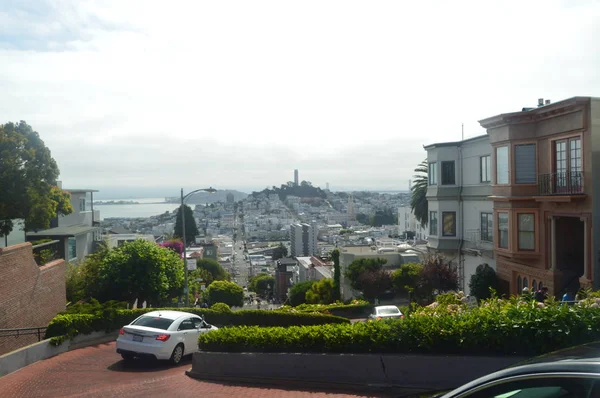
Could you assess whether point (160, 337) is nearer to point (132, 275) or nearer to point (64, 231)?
point (132, 275)

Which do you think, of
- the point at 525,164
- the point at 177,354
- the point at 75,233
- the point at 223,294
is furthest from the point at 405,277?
the point at 177,354

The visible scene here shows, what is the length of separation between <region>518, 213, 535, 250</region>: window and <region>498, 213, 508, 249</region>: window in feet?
3.06

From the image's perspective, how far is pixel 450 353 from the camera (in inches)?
369

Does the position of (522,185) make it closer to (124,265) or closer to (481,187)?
(481,187)

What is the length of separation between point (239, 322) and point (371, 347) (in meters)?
11.8

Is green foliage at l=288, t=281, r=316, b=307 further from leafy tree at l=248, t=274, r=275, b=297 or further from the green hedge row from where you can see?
leafy tree at l=248, t=274, r=275, b=297

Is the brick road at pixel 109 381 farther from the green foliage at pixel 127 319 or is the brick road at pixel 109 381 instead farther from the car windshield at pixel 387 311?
the car windshield at pixel 387 311

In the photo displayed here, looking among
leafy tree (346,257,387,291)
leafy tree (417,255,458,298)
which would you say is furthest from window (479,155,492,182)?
leafy tree (346,257,387,291)

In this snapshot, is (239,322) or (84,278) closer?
(239,322)

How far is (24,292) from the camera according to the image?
17.3 m

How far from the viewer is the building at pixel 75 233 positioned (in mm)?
36562

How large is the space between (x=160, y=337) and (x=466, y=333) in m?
7.63

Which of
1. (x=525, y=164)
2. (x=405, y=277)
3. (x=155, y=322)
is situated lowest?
(x=405, y=277)

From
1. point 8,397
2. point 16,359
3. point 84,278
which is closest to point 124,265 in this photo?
point 84,278
